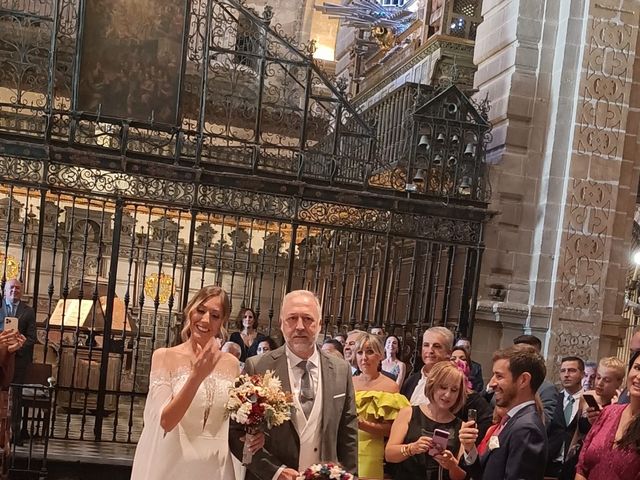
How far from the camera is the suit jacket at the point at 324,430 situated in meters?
4.03

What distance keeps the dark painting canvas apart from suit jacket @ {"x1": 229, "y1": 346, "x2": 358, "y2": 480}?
717cm

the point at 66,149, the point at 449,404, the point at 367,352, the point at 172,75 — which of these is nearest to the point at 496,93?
the point at 172,75

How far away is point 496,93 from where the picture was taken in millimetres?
11883

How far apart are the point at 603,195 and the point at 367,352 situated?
6.20m

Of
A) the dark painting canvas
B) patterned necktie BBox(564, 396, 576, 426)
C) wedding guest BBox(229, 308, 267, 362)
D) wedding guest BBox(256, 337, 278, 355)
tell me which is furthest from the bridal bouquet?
the dark painting canvas

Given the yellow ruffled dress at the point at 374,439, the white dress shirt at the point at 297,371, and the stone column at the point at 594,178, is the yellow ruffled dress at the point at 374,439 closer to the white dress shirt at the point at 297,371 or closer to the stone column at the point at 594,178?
the white dress shirt at the point at 297,371

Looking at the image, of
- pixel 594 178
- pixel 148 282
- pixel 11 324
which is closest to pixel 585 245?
pixel 594 178

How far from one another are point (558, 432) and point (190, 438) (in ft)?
10.0

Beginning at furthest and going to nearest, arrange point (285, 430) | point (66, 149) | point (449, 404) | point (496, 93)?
point (496, 93) → point (66, 149) → point (449, 404) → point (285, 430)

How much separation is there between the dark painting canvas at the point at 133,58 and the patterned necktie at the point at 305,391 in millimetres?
7213

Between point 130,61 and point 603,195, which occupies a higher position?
point 130,61

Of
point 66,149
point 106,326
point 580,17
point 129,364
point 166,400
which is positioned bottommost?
point 129,364

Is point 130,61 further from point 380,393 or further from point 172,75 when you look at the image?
point 380,393

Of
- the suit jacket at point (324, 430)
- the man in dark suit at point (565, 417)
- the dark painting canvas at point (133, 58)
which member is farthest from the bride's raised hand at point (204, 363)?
the dark painting canvas at point (133, 58)
